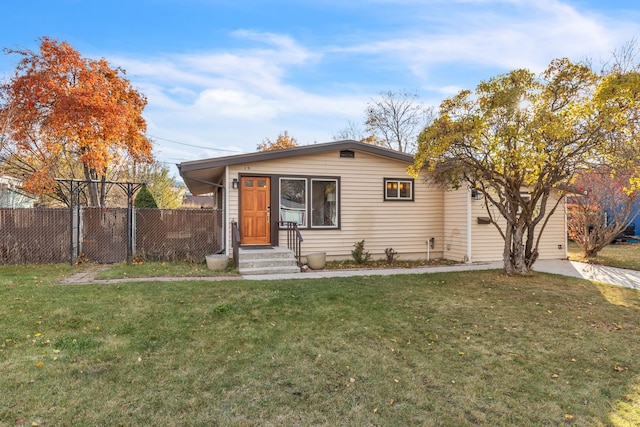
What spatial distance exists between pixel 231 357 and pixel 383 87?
1039 inches

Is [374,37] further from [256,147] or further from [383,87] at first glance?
[256,147]

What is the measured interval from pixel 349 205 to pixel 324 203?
0.69 m

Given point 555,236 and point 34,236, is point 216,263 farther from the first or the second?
point 555,236

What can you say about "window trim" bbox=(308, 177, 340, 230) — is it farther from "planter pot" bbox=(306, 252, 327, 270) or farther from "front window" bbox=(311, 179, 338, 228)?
"planter pot" bbox=(306, 252, 327, 270)

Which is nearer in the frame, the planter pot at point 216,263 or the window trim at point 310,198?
the planter pot at point 216,263

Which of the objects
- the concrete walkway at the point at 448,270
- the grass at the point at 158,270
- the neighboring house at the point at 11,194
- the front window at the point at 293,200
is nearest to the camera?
the concrete walkway at the point at 448,270

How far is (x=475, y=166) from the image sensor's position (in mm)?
7340

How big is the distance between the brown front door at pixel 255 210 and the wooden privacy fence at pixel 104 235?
82 cm

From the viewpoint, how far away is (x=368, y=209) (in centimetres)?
1021

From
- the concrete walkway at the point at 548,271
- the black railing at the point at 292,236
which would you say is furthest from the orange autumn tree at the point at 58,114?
the concrete walkway at the point at 548,271

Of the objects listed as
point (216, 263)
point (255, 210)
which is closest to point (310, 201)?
point (255, 210)

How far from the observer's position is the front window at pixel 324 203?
9844 millimetres

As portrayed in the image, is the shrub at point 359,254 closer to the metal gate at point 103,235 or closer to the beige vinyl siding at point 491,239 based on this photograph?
the beige vinyl siding at point 491,239

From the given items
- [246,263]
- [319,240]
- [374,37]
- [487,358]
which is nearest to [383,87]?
[374,37]
